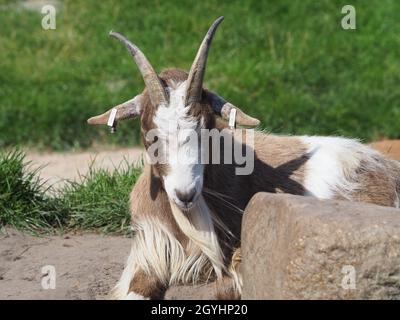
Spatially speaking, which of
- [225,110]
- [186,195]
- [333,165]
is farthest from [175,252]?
[333,165]

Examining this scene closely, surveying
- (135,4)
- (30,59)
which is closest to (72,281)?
(30,59)

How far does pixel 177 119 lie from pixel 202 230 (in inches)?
28.7

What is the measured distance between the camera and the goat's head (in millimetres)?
5629

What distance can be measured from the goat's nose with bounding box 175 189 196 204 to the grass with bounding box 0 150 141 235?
188 cm

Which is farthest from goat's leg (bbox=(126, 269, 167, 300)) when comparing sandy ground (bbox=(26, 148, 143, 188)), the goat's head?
sandy ground (bbox=(26, 148, 143, 188))

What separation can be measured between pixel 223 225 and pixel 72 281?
1058 mm

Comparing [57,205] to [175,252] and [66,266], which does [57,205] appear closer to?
[66,266]

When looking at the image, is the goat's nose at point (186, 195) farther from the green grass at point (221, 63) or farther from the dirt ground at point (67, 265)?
the green grass at point (221, 63)

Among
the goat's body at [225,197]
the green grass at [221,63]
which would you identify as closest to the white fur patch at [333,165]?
the goat's body at [225,197]

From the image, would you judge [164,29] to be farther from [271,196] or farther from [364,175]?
[271,196]

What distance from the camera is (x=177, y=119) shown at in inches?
226

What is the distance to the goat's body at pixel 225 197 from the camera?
20.0 feet

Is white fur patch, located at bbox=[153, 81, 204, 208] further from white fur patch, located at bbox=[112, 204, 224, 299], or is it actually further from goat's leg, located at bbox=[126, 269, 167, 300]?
goat's leg, located at bbox=[126, 269, 167, 300]
